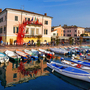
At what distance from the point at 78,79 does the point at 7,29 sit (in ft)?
90.1

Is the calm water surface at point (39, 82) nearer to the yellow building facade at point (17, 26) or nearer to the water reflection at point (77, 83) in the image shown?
the water reflection at point (77, 83)

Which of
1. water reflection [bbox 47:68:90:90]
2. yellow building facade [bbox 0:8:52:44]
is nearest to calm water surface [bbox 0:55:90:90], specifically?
water reflection [bbox 47:68:90:90]

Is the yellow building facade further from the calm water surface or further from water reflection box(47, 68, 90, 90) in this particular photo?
water reflection box(47, 68, 90, 90)

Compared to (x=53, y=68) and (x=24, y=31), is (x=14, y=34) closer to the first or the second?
(x=24, y=31)

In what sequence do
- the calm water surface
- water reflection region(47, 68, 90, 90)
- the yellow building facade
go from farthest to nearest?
the yellow building facade
water reflection region(47, 68, 90, 90)
the calm water surface

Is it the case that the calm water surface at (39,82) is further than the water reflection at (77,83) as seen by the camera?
No

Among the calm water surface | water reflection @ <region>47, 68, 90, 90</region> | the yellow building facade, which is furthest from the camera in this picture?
the yellow building facade

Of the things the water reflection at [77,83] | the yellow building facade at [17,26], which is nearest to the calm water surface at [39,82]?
the water reflection at [77,83]

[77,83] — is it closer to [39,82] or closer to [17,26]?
[39,82]

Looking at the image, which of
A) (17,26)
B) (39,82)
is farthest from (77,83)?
(17,26)

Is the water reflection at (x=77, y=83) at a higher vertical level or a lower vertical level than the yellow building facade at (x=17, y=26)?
lower

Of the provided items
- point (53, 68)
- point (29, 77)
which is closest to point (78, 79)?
point (53, 68)

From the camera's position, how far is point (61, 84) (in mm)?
12750

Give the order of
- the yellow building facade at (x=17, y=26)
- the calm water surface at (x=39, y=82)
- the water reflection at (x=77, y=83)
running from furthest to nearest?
the yellow building facade at (x=17, y=26) → the water reflection at (x=77, y=83) → the calm water surface at (x=39, y=82)
